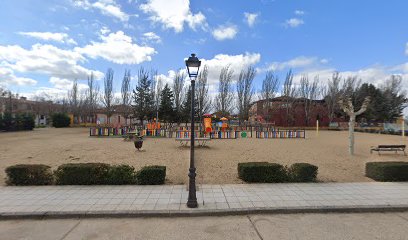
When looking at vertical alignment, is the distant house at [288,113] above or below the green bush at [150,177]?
above

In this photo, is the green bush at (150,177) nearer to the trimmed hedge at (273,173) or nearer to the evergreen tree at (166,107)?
the trimmed hedge at (273,173)

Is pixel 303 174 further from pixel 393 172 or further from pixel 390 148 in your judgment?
pixel 390 148

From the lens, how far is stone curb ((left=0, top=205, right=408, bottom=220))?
5273 millimetres

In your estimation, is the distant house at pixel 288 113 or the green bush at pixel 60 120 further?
the distant house at pixel 288 113

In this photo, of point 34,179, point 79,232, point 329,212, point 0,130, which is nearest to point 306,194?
point 329,212

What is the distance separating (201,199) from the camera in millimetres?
6215

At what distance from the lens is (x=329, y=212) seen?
5.70 meters

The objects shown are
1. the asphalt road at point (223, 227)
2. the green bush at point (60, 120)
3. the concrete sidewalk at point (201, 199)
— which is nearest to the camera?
the asphalt road at point (223, 227)

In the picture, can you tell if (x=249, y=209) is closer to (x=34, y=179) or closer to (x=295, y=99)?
(x=34, y=179)

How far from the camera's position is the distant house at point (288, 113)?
1977 inches

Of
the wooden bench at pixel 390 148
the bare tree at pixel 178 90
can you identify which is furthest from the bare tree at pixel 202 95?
the wooden bench at pixel 390 148

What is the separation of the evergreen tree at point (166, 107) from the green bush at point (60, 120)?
1832 centimetres

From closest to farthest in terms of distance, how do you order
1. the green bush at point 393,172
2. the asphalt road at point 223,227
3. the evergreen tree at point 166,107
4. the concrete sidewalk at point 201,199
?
the asphalt road at point 223,227 < the concrete sidewalk at point 201,199 < the green bush at point 393,172 < the evergreen tree at point 166,107

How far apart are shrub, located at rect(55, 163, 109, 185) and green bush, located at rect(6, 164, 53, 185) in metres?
0.38
